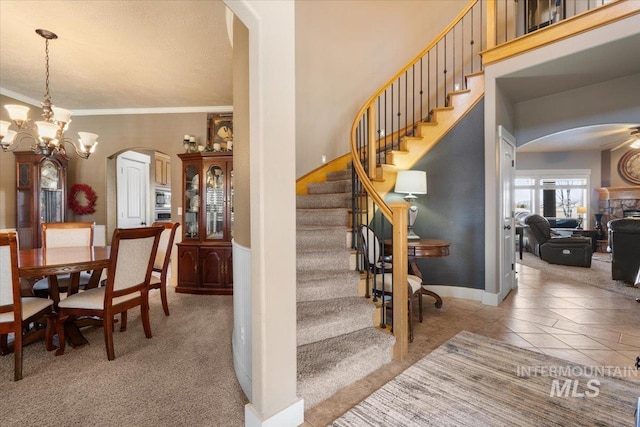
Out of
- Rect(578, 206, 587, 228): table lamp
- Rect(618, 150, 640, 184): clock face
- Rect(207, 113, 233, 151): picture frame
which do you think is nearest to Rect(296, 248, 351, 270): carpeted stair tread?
Rect(207, 113, 233, 151): picture frame

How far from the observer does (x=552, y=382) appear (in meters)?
1.92

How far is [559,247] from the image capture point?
573 centimetres

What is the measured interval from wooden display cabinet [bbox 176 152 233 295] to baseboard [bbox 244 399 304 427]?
262cm

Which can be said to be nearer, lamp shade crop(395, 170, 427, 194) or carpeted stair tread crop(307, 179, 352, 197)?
lamp shade crop(395, 170, 427, 194)

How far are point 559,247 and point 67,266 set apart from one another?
298 inches

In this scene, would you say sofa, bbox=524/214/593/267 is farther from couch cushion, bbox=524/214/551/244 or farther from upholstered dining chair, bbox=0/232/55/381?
upholstered dining chair, bbox=0/232/55/381

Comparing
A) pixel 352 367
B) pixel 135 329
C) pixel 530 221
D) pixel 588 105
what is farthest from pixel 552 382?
pixel 530 221

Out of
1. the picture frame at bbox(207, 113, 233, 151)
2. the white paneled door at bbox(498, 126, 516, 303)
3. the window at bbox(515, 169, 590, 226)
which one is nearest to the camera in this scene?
the white paneled door at bbox(498, 126, 516, 303)

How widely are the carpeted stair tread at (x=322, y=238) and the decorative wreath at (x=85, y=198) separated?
13.0ft

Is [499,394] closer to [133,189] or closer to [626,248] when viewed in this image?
[626,248]

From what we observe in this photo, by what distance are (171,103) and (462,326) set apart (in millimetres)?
4982

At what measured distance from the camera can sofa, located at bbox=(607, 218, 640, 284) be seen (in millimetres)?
4086

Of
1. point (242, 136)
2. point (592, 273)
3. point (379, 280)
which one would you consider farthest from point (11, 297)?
point (592, 273)

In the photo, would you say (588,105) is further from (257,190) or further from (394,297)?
(257,190)
